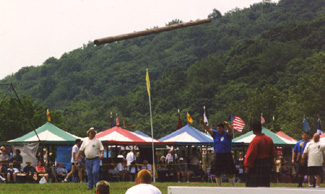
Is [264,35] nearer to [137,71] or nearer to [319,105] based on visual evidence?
[137,71]

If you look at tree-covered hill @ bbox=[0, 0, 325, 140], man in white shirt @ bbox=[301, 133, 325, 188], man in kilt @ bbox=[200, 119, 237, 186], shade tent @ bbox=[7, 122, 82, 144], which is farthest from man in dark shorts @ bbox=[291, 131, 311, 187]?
tree-covered hill @ bbox=[0, 0, 325, 140]

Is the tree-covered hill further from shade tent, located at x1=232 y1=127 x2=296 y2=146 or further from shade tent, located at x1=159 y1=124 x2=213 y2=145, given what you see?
shade tent, located at x1=159 y1=124 x2=213 y2=145

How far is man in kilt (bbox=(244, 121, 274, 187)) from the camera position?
10.6 m

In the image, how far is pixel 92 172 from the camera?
15.3 metres

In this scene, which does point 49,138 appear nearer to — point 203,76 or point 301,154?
point 301,154

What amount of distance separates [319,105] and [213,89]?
194ft

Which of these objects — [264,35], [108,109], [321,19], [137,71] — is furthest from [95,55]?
[321,19]

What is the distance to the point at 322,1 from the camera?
511 feet

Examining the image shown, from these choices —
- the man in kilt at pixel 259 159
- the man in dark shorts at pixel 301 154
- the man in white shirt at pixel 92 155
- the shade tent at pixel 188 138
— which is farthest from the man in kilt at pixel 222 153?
the shade tent at pixel 188 138

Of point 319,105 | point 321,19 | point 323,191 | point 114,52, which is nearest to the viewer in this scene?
point 323,191

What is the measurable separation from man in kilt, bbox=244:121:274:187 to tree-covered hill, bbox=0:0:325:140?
47067 millimetres

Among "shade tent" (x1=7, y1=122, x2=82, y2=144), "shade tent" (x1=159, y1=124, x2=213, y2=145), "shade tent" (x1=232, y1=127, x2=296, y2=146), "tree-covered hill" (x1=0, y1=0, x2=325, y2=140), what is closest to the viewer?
"shade tent" (x1=7, y1=122, x2=82, y2=144)

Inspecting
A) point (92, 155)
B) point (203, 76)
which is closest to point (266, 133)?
point (92, 155)

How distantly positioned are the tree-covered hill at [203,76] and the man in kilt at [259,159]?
47.1m
